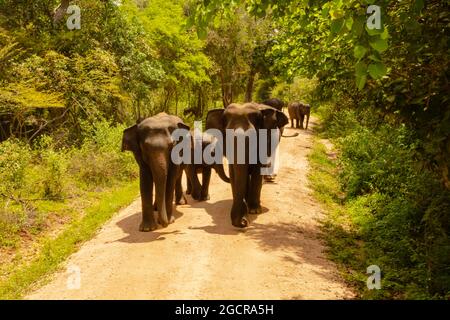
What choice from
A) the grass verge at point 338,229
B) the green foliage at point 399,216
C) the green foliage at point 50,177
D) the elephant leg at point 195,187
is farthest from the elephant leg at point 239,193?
the green foliage at point 50,177

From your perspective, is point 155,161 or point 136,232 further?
point 136,232

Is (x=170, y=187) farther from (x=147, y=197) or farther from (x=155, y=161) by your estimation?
(x=155, y=161)

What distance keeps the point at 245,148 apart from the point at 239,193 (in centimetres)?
→ 92

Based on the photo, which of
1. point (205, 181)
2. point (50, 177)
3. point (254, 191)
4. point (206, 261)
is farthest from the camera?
point (50, 177)

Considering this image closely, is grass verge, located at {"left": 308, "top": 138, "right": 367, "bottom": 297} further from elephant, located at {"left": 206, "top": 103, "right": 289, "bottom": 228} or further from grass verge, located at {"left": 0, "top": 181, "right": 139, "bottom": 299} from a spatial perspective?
grass verge, located at {"left": 0, "top": 181, "right": 139, "bottom": 299}

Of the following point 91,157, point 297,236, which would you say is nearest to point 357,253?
point 297,236

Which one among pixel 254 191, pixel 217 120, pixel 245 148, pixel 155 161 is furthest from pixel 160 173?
pixel 254 191

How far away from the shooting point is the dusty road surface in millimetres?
6535

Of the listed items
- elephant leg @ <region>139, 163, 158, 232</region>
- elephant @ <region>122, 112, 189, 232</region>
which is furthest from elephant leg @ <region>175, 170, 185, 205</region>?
elephant leg @ <region>139, 163, 158, 232</region>

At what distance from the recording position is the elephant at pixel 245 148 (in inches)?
361

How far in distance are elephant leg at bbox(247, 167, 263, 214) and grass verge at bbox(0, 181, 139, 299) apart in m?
3.59

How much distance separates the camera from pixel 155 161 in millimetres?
8789


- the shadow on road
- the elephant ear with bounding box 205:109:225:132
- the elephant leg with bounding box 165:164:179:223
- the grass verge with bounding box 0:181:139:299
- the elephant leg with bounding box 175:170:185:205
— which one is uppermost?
the elephant ear with bounding box 205:109:225:132

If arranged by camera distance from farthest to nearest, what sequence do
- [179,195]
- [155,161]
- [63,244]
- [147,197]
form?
[179,195], [63,244], [147,197], [155,161]
